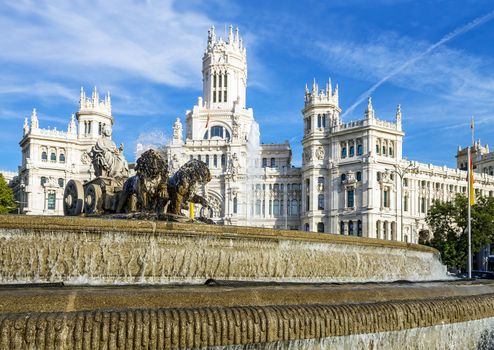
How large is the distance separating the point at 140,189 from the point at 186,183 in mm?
1175

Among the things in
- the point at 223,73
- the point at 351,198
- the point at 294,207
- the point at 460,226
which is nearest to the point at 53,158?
the point at 223,73

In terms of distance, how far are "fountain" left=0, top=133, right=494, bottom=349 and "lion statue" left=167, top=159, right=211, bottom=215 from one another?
4 cm

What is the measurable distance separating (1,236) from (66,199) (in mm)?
7921

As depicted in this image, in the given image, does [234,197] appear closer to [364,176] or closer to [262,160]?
[262,160]

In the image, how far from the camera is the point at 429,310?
876 centimetres

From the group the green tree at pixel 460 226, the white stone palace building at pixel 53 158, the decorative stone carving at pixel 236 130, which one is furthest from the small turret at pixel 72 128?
the green tree at pixel 460 226

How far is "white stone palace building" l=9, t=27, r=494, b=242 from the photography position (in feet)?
270

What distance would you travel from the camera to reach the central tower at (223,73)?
351 feet

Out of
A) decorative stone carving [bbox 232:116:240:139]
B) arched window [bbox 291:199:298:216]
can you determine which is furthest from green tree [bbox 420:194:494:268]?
decorative stone carving [bbox 232:116:240:139]

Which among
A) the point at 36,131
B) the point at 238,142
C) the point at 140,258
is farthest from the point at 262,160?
the point at 140,258

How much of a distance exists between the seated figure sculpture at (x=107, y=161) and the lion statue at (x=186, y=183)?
377cm

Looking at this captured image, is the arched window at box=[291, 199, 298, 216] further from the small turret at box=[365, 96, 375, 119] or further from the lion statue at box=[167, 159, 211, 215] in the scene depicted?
the lion statue at box=[167, 159, 211, 215]

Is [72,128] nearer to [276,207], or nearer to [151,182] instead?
[276,207]

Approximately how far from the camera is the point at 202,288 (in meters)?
7.72
